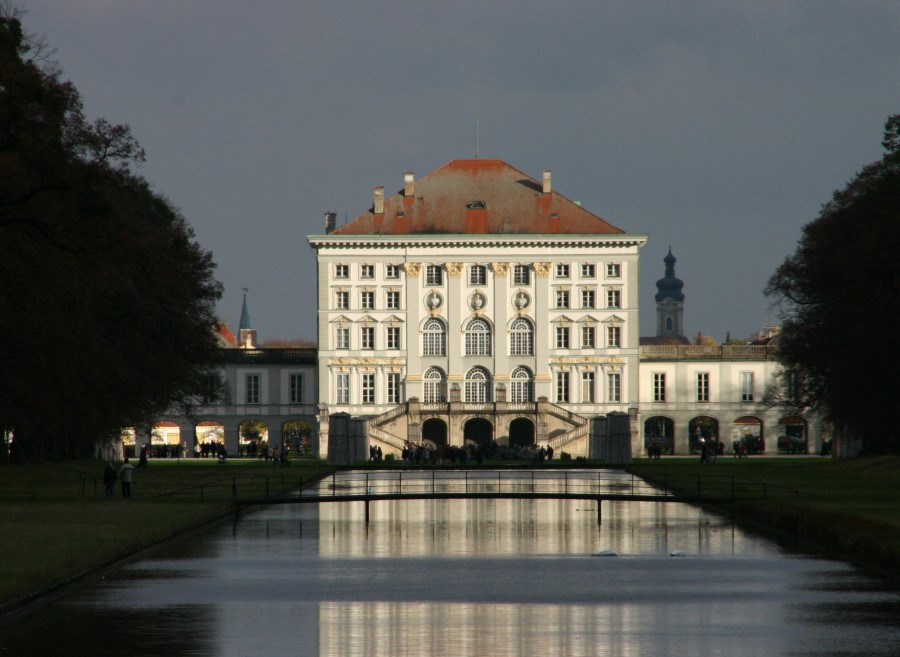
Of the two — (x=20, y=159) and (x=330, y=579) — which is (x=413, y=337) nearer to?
(x=20, y=159)

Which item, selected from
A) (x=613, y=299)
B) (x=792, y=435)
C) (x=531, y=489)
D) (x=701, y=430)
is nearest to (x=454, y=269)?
(x=613, y=299)

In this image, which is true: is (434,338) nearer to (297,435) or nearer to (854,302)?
(297,435)

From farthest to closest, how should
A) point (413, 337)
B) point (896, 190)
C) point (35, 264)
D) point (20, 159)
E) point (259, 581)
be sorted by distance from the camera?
point (413, 337), point (896, 190), point (35, 264), point (20, 159), point (259, 581)

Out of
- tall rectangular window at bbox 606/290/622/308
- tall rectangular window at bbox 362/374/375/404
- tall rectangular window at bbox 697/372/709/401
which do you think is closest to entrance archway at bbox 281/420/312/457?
tall rectangular window at bbox 362/374/375/404

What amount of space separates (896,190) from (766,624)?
44131mm

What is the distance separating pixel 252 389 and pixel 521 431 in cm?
2134

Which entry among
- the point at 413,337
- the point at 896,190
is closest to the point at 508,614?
the point at 896,190

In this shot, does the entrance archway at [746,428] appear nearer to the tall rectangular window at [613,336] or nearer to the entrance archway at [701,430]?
the entrance archway at [701,430]

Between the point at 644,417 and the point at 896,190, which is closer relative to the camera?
the point at 896,190

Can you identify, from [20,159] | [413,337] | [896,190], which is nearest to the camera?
[20,159]

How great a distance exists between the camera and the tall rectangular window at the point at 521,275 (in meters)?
113

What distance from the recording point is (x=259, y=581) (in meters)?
22.3

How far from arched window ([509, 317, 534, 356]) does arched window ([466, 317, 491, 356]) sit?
1564mm

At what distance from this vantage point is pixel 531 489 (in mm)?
49250
